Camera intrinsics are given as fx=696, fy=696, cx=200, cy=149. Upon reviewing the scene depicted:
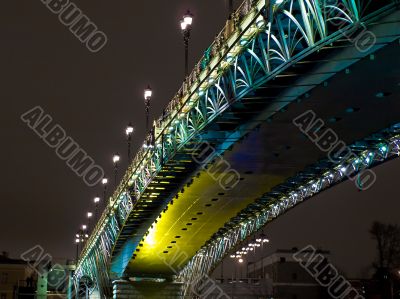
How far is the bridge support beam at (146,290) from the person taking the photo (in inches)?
2296

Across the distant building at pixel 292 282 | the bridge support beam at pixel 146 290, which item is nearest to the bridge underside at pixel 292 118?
the bridge support beam at pixel 146 290

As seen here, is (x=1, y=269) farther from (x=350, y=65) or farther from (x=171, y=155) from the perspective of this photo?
(x=350, y=65)

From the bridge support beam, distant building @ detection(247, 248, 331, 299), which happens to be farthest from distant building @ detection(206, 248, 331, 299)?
the bridge support beam

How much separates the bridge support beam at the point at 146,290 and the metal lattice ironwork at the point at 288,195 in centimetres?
157

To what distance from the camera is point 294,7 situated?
16266 millimetres

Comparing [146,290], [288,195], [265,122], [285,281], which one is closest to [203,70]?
[265,122]

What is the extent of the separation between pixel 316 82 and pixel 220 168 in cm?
1213

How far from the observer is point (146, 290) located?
5919cm

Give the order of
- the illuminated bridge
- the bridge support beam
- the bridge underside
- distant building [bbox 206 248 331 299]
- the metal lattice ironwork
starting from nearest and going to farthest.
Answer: the illuminated bridge
the bridge underside
the metal lattice ironwork
the bridge support beam
distant building [bbox 206 248 331 299]

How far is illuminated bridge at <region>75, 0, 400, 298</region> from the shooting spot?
15898 mm

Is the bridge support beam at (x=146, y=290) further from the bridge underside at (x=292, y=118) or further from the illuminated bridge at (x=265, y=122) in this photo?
the bridge underside at (x=292, y=118)

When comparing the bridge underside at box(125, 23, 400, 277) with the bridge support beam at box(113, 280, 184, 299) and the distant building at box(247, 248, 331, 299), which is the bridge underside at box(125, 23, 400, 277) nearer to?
the bridge support beam at box(113, 280, 184, 299)

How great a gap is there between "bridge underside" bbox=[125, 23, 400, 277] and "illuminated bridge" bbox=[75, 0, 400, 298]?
0.05 meters

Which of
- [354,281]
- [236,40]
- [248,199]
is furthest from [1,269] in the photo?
[236,40]
